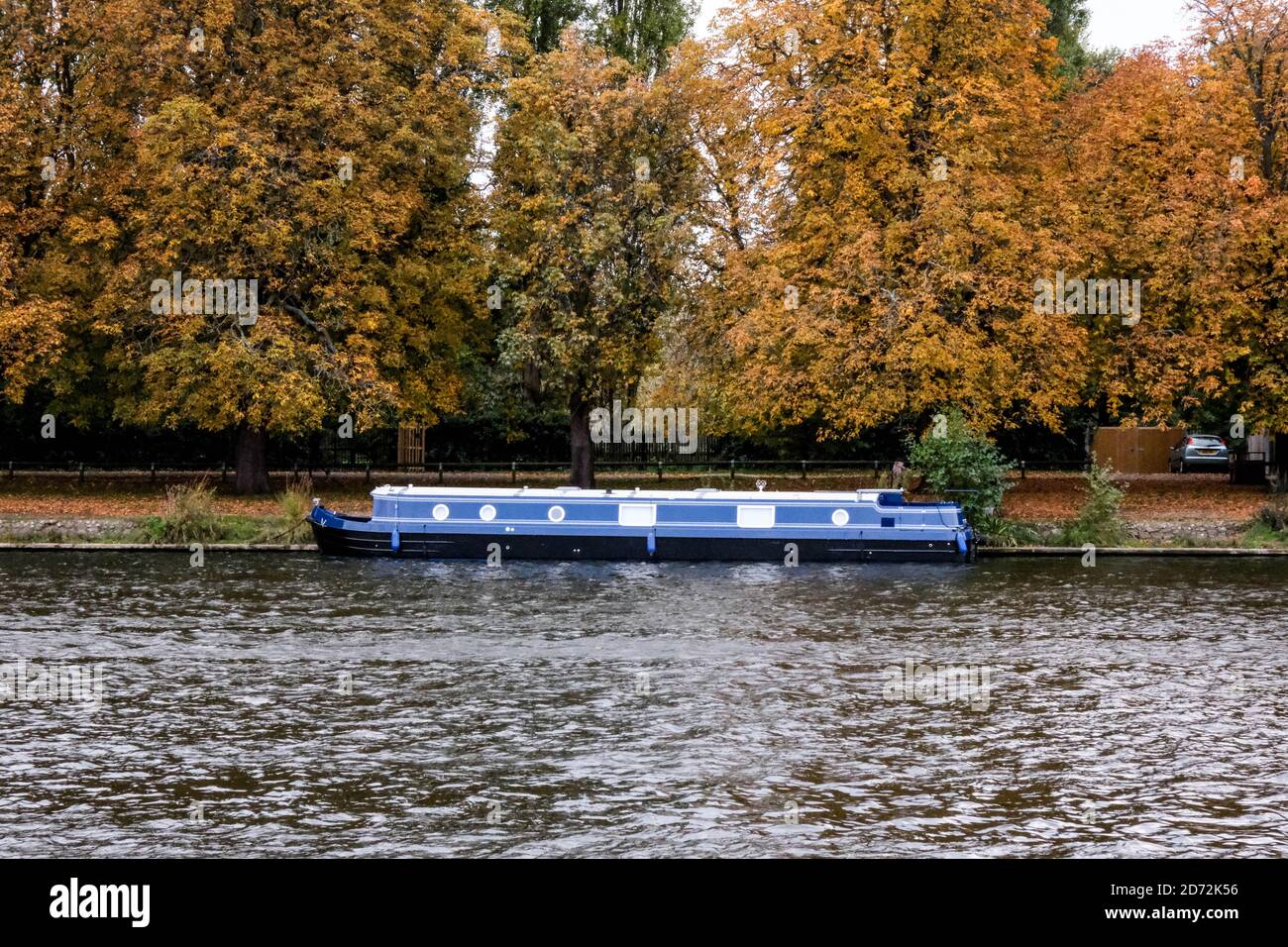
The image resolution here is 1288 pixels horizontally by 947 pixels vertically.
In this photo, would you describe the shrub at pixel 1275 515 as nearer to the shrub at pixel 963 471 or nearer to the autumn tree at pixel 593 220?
the shrub at pixel 963 471

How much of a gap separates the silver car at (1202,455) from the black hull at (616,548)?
24780 mm

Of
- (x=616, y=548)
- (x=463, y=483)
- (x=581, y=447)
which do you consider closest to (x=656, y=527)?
(x=616, y=548)

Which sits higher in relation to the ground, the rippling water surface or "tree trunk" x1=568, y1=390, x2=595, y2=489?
"tree trunk" x1=568, y1=390, x2=595, y2=489

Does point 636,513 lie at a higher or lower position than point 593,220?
lower

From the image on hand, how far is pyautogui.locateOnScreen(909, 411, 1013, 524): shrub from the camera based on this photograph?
39.6 meters

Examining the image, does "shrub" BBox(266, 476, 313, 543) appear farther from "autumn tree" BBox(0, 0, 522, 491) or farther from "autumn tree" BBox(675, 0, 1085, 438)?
"autumn tree" BBox(675, 0, 1085, 438)

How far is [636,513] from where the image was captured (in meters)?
38.6

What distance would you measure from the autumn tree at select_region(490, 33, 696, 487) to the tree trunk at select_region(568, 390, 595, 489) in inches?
53.6

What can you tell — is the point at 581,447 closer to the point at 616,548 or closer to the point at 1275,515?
the point at 616,548

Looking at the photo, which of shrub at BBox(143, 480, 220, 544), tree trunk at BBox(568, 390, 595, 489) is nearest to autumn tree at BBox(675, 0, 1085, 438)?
tree trunk at BBox(568, 390, 595, 489)

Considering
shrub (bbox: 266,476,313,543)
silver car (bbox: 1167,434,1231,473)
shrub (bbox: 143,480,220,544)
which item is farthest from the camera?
silver car (bbox: 1167,434,1231,473)

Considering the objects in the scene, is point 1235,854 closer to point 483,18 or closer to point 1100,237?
point 1100,237

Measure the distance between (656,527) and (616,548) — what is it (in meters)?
1.18

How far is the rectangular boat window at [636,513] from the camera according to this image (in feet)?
127
